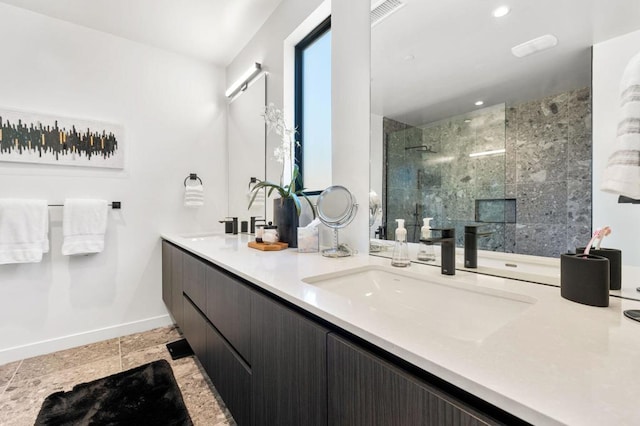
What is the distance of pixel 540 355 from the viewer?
16.5 inches

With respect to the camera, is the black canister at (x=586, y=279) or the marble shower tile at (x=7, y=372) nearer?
the black canister at (x=586, y=279)

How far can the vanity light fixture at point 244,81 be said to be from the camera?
2.18 m

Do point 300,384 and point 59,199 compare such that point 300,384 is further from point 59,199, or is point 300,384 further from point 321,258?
point 59,199

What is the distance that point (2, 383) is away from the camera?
1.66 m

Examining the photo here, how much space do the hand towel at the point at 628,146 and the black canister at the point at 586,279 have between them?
0.56 feet

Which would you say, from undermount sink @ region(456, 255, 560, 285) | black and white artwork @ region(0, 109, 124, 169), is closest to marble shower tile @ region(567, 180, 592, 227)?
undermount sink @ region(456, 255, 560, 285)

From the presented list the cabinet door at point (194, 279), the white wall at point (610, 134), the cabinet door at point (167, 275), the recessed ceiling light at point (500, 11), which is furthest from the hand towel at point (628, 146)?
the cabinet door at point (167, 275)

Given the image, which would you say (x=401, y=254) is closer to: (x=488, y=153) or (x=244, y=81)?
(x=488, y=153)

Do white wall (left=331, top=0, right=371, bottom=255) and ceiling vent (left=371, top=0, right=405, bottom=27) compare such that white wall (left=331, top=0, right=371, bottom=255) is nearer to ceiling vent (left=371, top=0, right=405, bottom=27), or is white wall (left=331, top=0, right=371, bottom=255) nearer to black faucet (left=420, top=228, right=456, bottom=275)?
ceiling vent (left=371, top=0, right=405, bottom=27)

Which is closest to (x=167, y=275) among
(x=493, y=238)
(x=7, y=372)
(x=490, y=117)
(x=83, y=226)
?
(x=83, y=226)

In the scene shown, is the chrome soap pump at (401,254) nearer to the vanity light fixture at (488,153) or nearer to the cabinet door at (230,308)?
the vanity light fixture at (488,153)

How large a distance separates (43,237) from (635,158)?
2.90 metres

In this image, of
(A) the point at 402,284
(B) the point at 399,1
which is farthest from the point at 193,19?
(A) the point at 402,284

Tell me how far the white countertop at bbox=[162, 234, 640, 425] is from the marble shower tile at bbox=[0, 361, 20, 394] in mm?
2138
